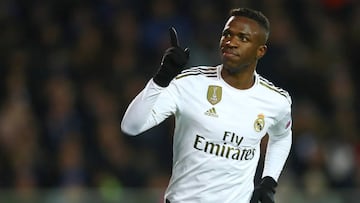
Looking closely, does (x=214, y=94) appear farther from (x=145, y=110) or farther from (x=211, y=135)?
(x=145, y=110)

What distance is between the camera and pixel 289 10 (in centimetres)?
1120

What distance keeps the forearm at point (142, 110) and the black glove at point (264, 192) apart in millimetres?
882

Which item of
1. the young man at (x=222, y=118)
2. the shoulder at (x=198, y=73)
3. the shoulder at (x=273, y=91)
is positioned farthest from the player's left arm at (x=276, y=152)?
the shoulder at (x=198, y=73)

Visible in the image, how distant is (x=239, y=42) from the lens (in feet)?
17.5

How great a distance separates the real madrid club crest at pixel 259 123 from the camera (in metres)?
5.49

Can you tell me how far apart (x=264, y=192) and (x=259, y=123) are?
1.31 feet

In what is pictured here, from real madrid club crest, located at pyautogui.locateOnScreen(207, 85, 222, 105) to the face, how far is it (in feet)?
0.38

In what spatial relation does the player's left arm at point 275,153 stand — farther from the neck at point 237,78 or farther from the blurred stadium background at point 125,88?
the blurred stadium background at point 125,88

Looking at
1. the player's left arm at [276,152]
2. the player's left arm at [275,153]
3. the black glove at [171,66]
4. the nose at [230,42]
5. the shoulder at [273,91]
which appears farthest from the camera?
the player's left arm at [276,152]

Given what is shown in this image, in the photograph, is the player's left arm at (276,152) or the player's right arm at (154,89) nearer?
the player's right arm at (154,89)

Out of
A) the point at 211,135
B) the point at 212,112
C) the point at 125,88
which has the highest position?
the point at 212,112

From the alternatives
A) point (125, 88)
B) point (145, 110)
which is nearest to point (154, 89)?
point (145, 110)

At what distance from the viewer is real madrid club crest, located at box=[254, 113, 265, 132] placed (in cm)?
549

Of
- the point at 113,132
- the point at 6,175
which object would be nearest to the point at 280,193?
the point at 113,132
